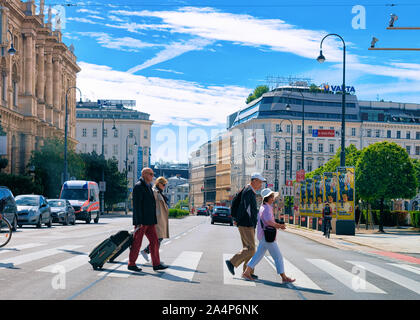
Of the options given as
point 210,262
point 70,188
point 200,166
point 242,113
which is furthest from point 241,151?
point 210,262

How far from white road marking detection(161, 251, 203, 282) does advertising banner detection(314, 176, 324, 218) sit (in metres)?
24.7

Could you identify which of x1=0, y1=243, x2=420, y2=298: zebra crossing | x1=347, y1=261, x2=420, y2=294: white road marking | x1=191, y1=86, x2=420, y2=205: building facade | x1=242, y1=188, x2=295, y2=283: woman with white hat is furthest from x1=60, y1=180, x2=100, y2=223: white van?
x1=191, y1=86, x2=420, y2=205: building facade

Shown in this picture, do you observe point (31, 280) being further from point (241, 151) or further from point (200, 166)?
point (200, 166)

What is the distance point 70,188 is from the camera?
44.6 metres

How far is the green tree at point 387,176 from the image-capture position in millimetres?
53344

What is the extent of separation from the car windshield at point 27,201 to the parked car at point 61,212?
180 inches

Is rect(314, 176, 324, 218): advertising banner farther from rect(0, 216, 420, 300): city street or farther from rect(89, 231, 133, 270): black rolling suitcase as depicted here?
rect(89, 231, 133, 270): black rolling suitcase

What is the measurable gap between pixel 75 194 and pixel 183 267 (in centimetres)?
3177

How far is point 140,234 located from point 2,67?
6092 centimetres

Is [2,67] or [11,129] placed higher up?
[2,67]

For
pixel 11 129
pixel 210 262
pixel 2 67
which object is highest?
pixel 2 67

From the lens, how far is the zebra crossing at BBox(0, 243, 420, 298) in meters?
11.4

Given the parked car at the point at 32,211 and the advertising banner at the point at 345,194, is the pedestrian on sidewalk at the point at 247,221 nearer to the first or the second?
the parked car at the point at 32,211

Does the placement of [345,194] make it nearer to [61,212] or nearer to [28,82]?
[61,212]
